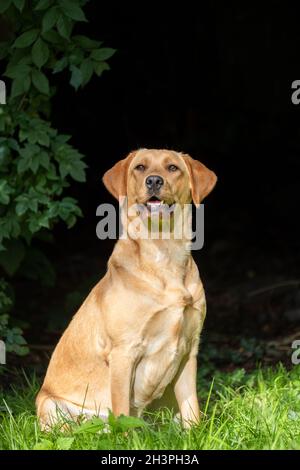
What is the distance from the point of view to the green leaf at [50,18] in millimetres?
4449

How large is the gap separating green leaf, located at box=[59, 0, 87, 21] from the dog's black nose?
1.12 meters

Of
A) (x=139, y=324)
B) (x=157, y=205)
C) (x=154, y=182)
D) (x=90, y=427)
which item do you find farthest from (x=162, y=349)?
(x=154, y=182)

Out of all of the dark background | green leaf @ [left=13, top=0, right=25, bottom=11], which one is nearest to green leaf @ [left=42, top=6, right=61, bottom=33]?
green leaf @ [left=13, top=0, right=25, bottom=11]

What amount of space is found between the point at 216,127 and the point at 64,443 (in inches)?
307

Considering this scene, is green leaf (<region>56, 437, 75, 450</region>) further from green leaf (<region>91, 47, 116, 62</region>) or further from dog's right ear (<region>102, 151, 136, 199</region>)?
green leaf (<region>91, 47, 116, 62</region>)

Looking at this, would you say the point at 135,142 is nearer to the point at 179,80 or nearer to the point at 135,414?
the point at 179,80

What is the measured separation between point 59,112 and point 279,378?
15.5ft

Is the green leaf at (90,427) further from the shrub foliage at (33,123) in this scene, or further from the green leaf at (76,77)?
the green leaf at (76,77)

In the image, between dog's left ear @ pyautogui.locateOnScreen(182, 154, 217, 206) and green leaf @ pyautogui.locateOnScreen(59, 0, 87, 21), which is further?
green leaf @ pyautogui.locateOnScreen(59, 0, 87, 21)

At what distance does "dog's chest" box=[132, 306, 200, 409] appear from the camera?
153 inches

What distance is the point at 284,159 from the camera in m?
10.9

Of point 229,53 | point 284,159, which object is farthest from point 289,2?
point 284,159

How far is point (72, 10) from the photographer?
4453 mm
